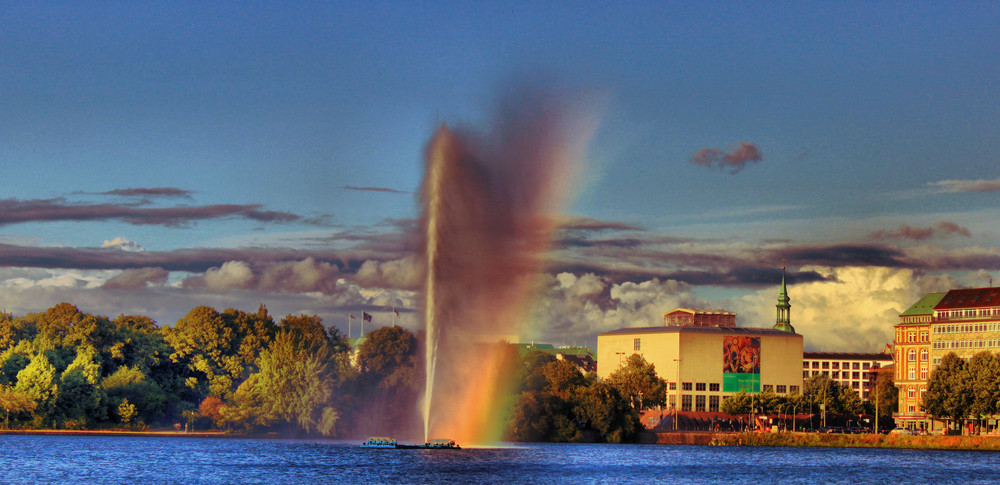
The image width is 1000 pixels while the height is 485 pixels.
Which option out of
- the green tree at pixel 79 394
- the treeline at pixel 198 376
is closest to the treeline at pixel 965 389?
the treeline at pixel 198 376

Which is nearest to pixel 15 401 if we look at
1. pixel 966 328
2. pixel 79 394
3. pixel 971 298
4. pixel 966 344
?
pixel 79 394

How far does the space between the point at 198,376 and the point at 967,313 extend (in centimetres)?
11362

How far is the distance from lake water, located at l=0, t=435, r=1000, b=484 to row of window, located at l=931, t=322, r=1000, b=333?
58835 millimetres

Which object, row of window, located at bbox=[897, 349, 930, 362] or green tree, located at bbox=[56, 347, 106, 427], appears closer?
green tree, located at bbox=[56, 347, 106, 427]

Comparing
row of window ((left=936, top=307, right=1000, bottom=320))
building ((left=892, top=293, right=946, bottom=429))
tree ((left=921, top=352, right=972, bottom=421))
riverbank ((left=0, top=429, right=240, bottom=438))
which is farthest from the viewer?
building ((left=892, top=293, right=946, bottom=429))

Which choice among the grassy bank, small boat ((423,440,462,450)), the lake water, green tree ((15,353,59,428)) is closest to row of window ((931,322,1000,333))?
the grassy bank

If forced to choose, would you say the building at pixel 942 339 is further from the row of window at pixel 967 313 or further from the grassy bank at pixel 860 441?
the grassy bank at pixel 860 441

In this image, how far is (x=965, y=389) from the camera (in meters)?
143

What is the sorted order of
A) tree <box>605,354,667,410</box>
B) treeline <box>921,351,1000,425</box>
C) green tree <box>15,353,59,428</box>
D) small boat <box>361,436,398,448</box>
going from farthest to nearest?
tree <box>605,354,667,410</box>, treeline <box>921,351,1000,425</box>, green tree <box>15,353,59,428</box>, small boat <box>361,436,398,448</box>

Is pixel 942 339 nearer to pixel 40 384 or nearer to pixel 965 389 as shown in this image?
pixel 965 389

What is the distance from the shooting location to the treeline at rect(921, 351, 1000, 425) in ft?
461

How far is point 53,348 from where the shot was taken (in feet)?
431

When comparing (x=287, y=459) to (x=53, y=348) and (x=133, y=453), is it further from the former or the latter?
(x=53, y=348)

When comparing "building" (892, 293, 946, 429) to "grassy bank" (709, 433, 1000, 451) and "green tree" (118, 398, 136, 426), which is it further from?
"green tree" (118, 398, 136, 426)
